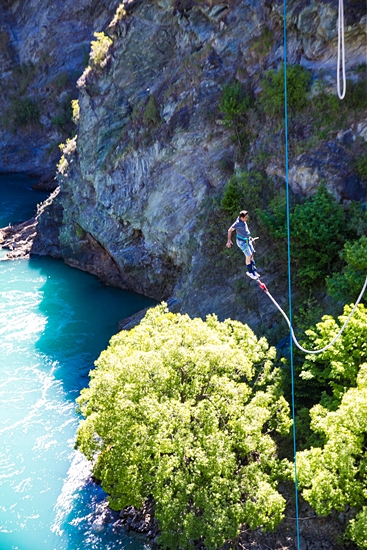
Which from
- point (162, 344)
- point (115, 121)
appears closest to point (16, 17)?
point (115, 121)

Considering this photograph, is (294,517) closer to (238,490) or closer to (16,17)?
(238,490)

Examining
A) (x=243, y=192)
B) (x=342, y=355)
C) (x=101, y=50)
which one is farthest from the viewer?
(x=101, y=50)

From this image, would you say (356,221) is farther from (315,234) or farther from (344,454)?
(344,454)

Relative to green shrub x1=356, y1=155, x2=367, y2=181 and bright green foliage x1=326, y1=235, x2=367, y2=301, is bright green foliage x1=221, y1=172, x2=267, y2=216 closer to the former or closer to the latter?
green shrub x1=356, y1=155, x2=367, y2=181

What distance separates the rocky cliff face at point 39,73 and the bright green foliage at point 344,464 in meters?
40.6

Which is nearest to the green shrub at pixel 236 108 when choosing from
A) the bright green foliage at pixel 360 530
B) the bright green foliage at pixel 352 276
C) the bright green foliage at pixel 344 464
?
the bright green foliage at pixel 352 276

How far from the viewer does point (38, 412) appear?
21812mm

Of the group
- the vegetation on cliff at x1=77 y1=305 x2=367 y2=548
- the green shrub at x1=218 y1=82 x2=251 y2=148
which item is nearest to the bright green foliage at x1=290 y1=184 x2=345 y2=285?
the vegetation on cliff at x1=77 y1=305 x2=367 y2=548

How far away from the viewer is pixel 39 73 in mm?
51719

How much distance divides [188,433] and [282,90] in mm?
15752

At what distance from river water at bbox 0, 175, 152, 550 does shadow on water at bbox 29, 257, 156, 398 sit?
0.16ft

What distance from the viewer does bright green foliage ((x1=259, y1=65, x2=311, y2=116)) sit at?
72.6ft

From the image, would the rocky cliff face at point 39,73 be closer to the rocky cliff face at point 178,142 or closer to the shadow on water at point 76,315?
the rocky cliff face at point 178,142

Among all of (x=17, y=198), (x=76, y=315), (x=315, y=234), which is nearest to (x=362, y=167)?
(x=315, y=234)
